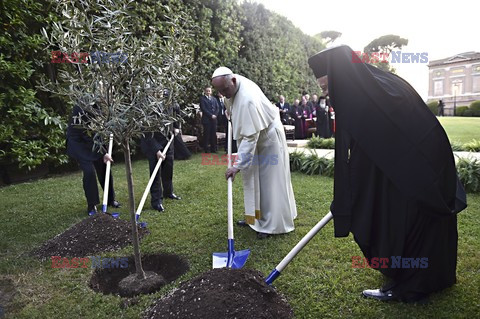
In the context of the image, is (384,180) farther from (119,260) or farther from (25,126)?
(25,126)

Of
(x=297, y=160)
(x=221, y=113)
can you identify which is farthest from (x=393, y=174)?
(x=221, y=113)

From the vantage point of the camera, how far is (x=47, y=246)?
4.11 meters

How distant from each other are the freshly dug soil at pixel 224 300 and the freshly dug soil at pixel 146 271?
1.94 ft

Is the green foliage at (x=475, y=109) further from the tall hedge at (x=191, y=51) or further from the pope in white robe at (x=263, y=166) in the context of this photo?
the pope in white robe at (x=263, y=166)

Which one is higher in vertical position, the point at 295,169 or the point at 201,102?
the point at 201,102

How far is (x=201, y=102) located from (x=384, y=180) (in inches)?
377

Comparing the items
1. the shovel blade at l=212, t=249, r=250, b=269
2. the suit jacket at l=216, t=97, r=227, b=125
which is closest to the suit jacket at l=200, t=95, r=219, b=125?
the suit jacket at l=216, t=97, r=227, b=125

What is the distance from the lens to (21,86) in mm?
7051

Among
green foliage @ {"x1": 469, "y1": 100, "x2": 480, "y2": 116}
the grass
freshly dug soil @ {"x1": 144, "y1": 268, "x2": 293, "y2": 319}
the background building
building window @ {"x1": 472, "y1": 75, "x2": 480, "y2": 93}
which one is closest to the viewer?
freshly dug soil @ {"x1": 144, "y1": 268, "x2": 293, "y2": 319}

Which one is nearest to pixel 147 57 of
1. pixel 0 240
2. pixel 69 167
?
pixel 0 240

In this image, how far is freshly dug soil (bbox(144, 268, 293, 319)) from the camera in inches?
96.8

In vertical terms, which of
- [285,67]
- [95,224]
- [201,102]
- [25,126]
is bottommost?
[95,224]

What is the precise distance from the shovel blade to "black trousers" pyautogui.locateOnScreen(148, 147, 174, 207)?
228 cm

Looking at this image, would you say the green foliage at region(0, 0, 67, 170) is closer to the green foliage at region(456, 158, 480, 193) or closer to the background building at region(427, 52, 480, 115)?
the green foliage at region(456, 158, 480, 193)
